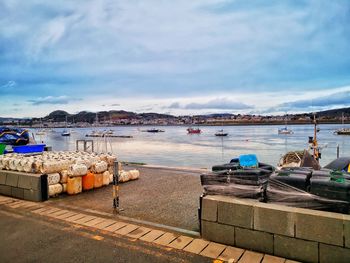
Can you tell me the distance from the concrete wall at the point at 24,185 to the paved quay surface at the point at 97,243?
A: 4.32 ft

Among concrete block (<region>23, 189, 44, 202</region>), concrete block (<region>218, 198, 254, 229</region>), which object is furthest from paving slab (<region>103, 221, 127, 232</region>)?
concrete block (<region>23, 189, 44, 202</region>)

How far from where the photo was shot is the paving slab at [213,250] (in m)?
4.49

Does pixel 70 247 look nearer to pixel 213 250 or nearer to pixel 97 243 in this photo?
pixel 97 243

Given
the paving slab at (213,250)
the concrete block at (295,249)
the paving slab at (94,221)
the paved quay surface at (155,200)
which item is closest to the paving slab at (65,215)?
the paved quay surface at (155,200)

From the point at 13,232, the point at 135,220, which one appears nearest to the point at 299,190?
the point at 135,220

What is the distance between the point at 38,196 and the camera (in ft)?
25.3

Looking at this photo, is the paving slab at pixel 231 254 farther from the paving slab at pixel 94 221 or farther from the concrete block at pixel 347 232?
the paving slab at pixel 94 221

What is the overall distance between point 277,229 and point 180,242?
1.71 m

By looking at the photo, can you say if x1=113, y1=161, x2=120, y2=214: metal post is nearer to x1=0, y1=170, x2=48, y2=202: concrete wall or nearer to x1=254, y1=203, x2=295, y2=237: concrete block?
x1=0, y1=170, x2=48, y2=202: concrete wall

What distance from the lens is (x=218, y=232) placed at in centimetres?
496

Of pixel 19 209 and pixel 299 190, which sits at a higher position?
pixel 299 190

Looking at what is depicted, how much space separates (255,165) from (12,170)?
7.44m

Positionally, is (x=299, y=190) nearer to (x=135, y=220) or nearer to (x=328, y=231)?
(x=328, y=231)

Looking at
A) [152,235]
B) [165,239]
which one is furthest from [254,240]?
[152,235]
